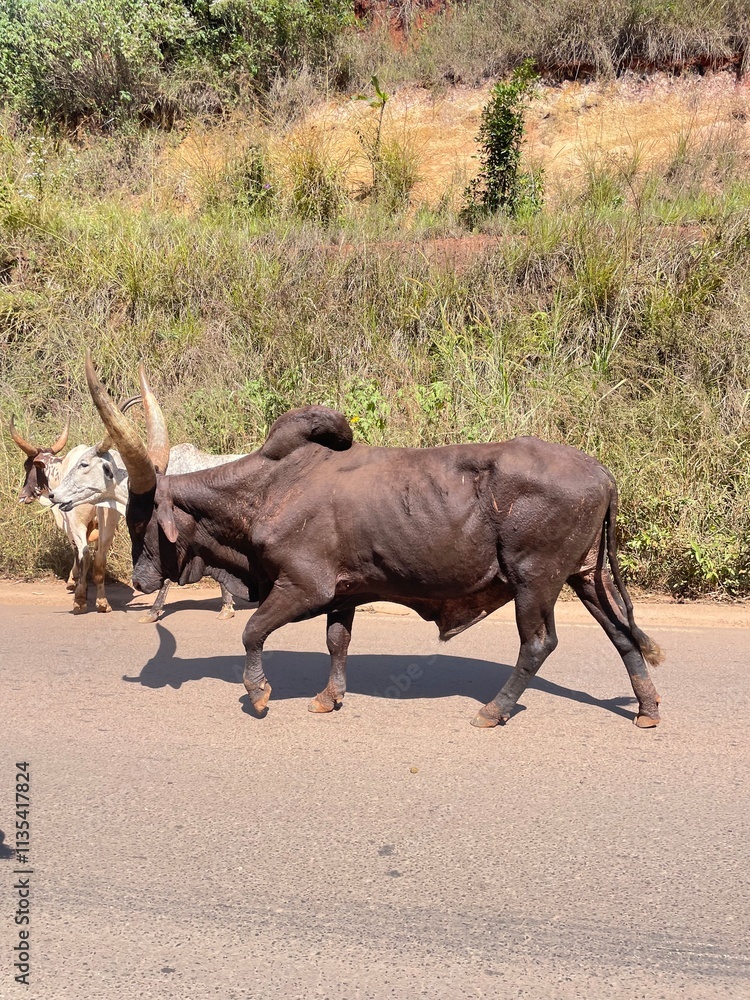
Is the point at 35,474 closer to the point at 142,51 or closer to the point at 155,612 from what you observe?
the point at 155,612

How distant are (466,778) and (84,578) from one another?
4.71 m

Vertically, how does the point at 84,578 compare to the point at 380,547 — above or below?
below

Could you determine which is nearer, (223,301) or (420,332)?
(420,332)

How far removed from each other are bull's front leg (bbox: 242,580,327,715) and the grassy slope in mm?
3624

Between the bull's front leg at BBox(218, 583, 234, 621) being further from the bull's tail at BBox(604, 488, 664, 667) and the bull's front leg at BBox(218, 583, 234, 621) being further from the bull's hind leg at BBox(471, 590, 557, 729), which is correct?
the bull's tail at BBox(604, 488, 664, 667)

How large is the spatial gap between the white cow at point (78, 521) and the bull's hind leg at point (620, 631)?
14.6 ft

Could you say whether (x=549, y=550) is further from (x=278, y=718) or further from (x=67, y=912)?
(x=67, y=912)

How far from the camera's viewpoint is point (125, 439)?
510cm

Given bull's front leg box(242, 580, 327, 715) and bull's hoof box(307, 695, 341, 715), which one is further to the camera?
bull's hoof box(307, 695, 341, 715)

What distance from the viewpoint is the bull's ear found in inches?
215

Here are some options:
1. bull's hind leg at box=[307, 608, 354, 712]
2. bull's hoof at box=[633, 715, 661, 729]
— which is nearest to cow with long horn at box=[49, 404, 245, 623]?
bull's hind leg at box=[307, 608, 354, 712]

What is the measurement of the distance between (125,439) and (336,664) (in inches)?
66.0

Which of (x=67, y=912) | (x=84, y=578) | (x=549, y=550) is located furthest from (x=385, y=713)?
(x=84, y=578)

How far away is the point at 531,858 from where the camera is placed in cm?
380
